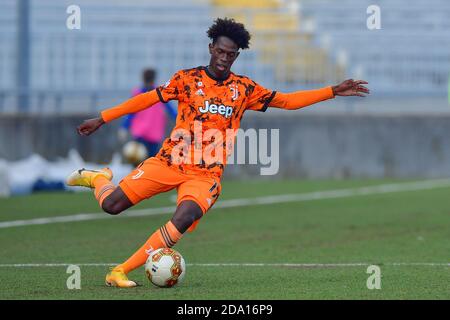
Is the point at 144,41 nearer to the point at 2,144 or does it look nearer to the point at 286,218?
the point at 2,144

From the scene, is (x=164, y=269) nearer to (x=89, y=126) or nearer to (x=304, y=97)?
(x=89, y=126)

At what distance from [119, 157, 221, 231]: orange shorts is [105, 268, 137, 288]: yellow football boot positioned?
0.69 meters

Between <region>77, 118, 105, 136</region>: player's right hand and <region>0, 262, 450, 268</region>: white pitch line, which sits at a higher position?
<region>77, 118, 105, 136</region>: player's right hand

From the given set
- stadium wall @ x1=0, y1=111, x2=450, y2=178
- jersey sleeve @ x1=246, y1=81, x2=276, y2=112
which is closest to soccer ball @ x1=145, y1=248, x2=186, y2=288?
jersey sleeve @ x1=246, y1=81, x2=276, y2=112

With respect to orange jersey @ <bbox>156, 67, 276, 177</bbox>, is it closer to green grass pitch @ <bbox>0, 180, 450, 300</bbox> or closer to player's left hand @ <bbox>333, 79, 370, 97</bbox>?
player's left hand @ <bbox>333, 79, 370, 97</bbox>

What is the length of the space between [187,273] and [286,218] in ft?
19.5

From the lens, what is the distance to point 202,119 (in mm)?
9383

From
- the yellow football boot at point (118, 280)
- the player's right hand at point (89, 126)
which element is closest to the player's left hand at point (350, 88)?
the player's right hand at point (89, 126)

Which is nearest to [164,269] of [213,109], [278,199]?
[213,109]

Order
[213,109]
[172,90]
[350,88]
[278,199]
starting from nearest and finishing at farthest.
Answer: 1. [213,109]
2. [172,90]
3. [350,88]
4. [278,199]

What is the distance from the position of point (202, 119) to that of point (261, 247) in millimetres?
3377

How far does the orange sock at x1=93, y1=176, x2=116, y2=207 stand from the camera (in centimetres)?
964

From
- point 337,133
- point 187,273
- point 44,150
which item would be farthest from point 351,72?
point 187,273
